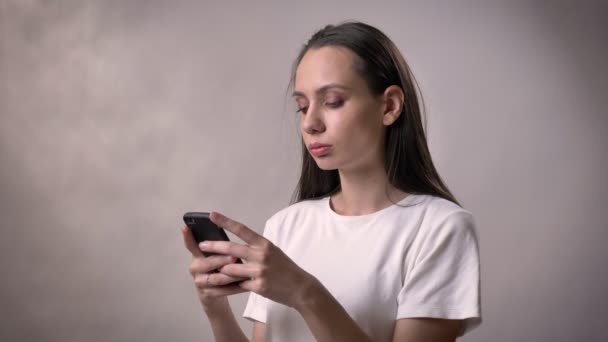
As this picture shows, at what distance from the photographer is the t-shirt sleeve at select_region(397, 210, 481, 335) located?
54.0 inches

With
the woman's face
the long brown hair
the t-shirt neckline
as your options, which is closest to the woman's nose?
the woman's face

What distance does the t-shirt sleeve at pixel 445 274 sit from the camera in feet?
4.50

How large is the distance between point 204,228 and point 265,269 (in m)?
0.23

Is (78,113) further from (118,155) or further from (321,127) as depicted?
(321,127)

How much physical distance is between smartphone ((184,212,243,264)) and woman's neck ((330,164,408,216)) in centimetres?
39

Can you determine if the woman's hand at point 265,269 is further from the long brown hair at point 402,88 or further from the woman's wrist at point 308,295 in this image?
the long brown hair at point 402,88

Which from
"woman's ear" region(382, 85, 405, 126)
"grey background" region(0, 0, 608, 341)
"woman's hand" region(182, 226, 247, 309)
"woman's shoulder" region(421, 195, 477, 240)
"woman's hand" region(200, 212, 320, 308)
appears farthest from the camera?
"grey background" region(0, 0, 608, 341)

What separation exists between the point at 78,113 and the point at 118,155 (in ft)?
0.80

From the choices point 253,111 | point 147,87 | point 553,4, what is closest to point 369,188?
point 253,111

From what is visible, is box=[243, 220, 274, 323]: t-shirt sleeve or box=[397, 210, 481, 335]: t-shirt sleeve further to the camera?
box=[243, 220, 274, 323]: t-shirt sleeve

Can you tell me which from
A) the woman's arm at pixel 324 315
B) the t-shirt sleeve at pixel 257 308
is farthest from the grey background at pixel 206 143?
the woman's arm at pixel 324 315

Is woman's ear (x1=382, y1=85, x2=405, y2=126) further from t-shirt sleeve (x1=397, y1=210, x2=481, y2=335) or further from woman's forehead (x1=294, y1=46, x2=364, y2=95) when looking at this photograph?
t-shirt sleeve (x1=397, y1=210, x2=481, y2=335)

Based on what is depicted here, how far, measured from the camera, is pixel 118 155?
267cm

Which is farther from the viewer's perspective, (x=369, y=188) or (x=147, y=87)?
(x=147, y=87)
